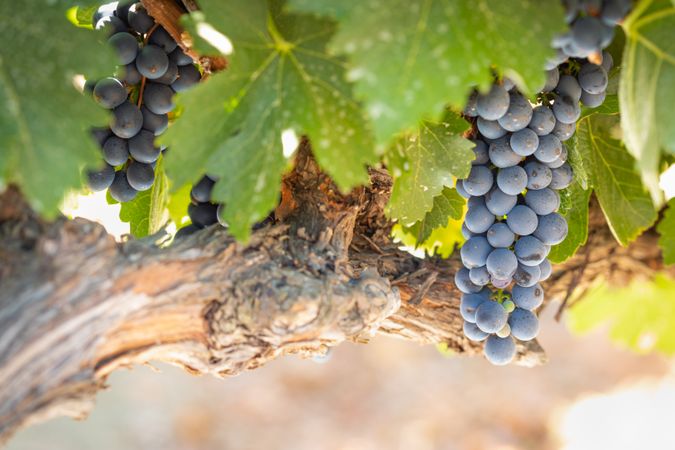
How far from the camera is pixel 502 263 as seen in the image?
29.4 inches

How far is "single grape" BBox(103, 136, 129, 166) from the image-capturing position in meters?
0.80

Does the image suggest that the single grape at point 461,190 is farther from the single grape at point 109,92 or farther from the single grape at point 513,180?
the single grape at point 109,92

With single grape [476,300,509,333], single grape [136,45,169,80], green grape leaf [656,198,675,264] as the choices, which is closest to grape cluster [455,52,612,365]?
single grape [476,300,509,333]

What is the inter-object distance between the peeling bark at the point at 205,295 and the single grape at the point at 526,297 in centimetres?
12

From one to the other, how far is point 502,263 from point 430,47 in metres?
0.28

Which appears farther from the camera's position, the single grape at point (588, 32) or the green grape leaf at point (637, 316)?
the green grape leaf at point (637, 316)

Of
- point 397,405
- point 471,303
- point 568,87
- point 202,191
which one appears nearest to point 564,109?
point 568,87

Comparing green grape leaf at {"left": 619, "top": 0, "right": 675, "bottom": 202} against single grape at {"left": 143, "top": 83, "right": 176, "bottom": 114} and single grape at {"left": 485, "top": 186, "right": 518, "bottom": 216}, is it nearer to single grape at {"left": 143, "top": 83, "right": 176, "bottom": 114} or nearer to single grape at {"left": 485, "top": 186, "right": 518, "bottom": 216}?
single grape at {"left": 485, "top": 186, "right": 518, "bottom": 216}

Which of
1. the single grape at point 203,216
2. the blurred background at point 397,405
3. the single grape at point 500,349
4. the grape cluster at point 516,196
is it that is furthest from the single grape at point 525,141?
the blurred background at point 397,405

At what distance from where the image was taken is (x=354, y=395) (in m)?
3.88

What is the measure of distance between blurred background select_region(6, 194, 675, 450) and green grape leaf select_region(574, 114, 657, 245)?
2671 mm

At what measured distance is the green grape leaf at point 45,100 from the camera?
53 cm

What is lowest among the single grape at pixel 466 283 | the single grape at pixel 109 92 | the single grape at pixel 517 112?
the single grape at pixel 466 283

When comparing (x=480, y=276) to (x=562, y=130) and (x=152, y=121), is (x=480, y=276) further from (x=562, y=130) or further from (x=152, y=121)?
(x=152, y=121)
